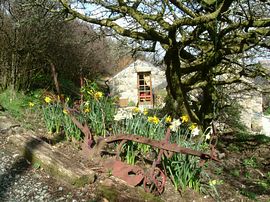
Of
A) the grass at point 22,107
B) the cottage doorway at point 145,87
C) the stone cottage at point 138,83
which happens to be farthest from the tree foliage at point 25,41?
the cottage doorway at point 145,87

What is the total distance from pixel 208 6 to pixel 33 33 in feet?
13.7

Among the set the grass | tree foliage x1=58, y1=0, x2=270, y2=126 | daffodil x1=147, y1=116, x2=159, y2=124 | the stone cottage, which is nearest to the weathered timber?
the grass

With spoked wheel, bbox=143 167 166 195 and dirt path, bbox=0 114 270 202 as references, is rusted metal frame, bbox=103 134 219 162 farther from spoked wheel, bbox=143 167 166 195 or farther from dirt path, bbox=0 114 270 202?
dirt path, bbox=0 114 270 202

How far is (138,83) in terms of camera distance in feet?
76.2

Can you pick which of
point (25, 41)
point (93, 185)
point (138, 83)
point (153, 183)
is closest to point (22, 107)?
point (25, 41)

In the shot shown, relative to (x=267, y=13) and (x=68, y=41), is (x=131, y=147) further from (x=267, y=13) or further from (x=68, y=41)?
(x=68, y=41)

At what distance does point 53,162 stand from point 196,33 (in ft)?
12.9

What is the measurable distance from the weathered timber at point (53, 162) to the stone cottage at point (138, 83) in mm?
17539

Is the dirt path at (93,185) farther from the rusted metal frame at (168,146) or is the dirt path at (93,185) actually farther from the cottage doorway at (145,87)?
the cottage doorway at (145,87)

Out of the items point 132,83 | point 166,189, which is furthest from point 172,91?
point 132,83

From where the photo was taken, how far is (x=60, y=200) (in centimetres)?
350

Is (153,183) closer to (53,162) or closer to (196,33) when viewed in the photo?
(53,162)

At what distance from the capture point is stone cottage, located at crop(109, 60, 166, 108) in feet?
73.9

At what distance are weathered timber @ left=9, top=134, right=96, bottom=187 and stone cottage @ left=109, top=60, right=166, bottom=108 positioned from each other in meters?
17.5
